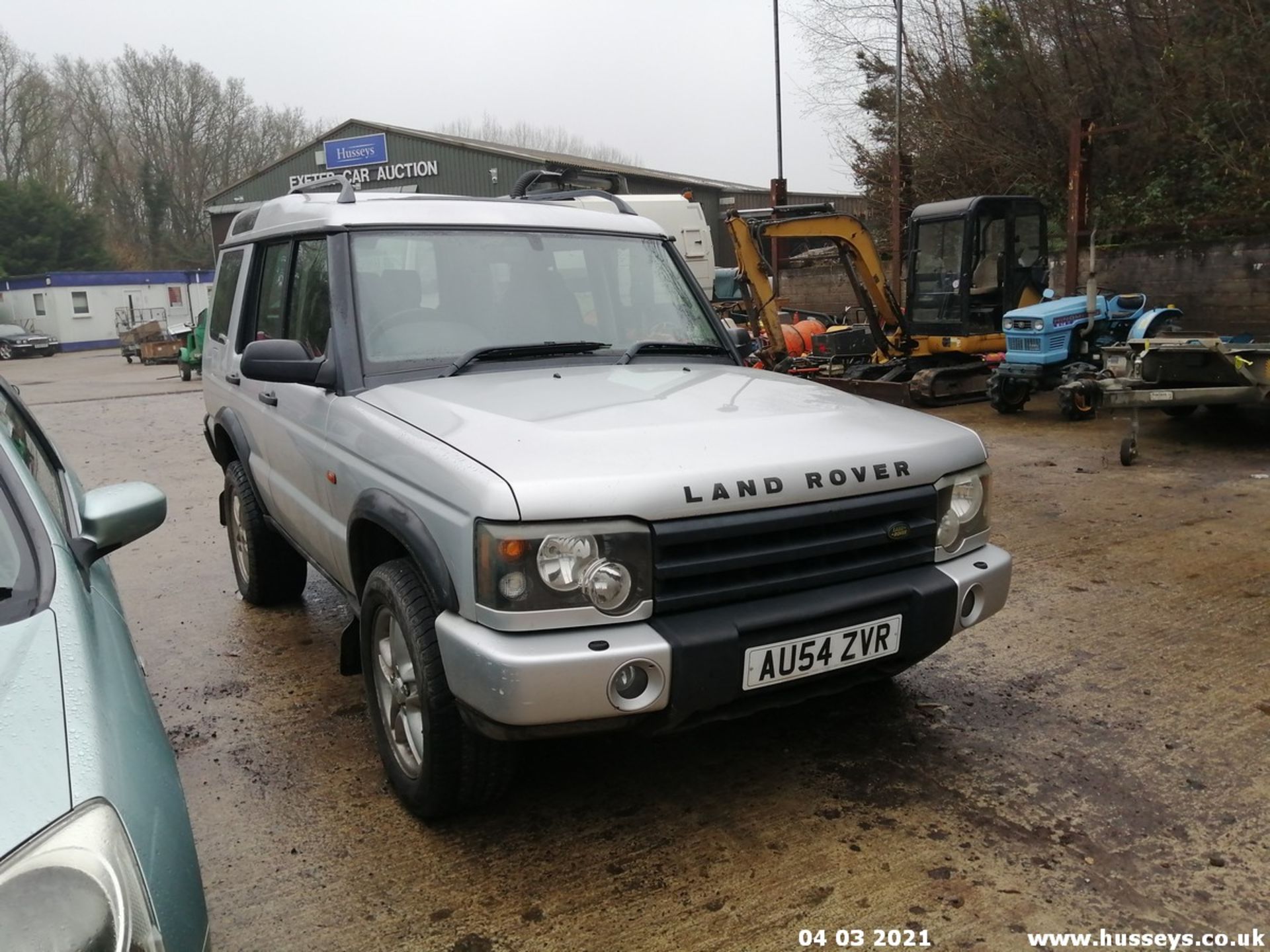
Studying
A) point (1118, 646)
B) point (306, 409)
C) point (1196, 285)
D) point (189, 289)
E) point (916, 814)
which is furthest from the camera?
point (189, 289)

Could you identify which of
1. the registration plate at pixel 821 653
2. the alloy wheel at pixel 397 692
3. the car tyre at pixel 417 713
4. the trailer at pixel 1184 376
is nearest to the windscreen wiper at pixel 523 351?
the car tyre at pixel 417 713

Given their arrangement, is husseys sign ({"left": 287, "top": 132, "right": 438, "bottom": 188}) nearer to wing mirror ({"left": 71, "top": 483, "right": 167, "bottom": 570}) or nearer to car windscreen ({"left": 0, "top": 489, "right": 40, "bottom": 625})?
wing mirror ({"left": 71, "top": 483, "right": 167, "bottom": 570})

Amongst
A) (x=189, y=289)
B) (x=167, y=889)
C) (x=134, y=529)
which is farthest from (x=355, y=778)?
(x=189, y=289)

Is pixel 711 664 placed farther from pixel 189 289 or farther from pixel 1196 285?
pixel 189 289

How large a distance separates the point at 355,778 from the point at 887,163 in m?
22.2

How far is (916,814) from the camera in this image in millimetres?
3152

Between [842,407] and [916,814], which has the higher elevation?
[842,407]

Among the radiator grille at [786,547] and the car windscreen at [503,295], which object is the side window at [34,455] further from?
the radiator grille at [786,547]

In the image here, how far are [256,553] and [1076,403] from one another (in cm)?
932

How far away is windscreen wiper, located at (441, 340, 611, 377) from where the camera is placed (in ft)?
12.1

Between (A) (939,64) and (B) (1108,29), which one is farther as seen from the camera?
(A) (939,64)

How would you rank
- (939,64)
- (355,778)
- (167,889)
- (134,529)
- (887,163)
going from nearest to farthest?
(167,889)
(134,529)
(355,778)
(939,64)
(887,163)

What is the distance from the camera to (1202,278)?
520 inches
